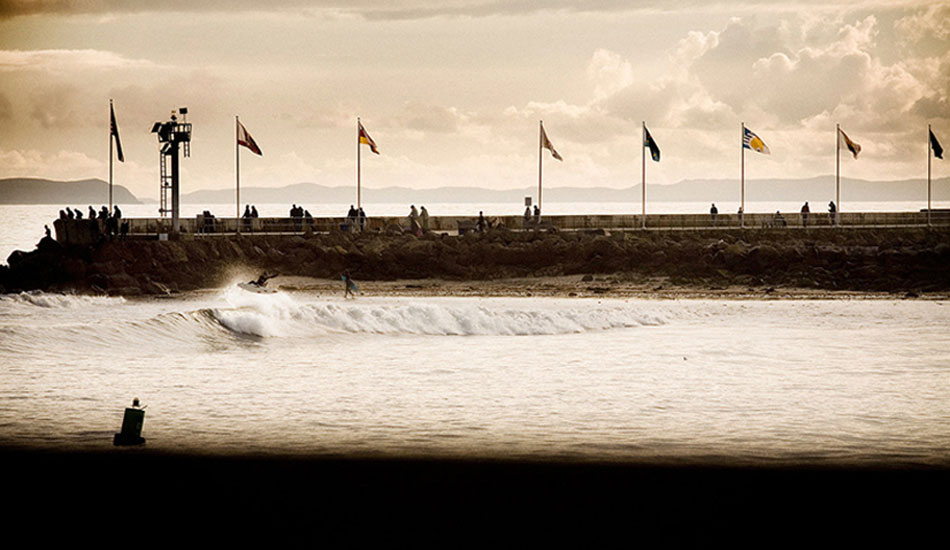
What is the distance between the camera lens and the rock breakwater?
41.3 m

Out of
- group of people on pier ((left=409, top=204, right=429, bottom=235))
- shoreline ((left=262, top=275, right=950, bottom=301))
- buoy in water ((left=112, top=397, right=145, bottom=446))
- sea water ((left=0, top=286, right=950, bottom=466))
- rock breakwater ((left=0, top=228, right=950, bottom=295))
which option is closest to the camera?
buoy in water ((left=112, top=397, right=145, bottom=446))

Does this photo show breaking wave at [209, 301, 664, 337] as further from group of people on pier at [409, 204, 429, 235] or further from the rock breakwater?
group of people on pier at [409, 204, 429, 235]

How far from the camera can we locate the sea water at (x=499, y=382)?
11.2m

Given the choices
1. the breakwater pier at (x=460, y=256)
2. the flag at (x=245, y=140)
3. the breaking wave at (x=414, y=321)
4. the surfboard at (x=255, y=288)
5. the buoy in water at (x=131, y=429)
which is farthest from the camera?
the flag at (x=245, y=140)

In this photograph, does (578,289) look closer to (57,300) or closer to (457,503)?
(57,300)

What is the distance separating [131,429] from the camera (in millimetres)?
10781

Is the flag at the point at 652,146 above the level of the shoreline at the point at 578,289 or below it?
above

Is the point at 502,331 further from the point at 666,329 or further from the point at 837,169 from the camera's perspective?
the point at 837,169

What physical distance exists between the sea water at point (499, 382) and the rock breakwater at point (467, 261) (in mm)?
12388

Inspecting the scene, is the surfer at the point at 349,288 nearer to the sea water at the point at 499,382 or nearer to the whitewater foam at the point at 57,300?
the sea water at the point at 499,382

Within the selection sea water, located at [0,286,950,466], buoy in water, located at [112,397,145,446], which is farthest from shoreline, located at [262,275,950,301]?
buoy in water, located at [112,397,145,446]

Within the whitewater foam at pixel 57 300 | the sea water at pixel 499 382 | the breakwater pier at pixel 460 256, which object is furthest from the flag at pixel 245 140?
the sea water at pixel 499 382

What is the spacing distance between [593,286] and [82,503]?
32.9 metres

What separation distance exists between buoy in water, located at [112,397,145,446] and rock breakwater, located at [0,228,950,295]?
3196 cm
